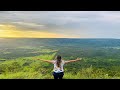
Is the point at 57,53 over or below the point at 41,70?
over

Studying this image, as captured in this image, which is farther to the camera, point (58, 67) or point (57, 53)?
point (57, 53)

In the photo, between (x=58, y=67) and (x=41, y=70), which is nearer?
(x=58, y=67)

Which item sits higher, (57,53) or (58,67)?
(57,53)

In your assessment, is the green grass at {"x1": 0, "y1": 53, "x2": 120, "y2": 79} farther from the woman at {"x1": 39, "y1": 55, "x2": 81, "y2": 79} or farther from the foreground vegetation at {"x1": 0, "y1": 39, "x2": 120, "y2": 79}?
the woman at {"x1": 39, "y1": 55, "x2": 81, "y2": 79}

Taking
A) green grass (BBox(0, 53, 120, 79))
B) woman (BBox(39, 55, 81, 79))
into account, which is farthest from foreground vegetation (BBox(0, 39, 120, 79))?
woman (BBox(39, 55, 81, 79))

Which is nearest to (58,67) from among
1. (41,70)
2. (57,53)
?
(57,53)

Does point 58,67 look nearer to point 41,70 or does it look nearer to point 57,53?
point 57,53

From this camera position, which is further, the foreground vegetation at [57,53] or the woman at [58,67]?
the foreground vegetation at [57,53]

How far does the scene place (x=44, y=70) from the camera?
21.8ft

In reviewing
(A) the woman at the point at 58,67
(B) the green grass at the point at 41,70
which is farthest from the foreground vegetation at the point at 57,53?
(A) the woman at the point at 58,67

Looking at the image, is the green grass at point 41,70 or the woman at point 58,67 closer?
the woman at point 58,67

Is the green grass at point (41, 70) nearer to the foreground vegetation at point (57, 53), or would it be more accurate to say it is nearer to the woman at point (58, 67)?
the foreground vegetation at point (57, 53)
